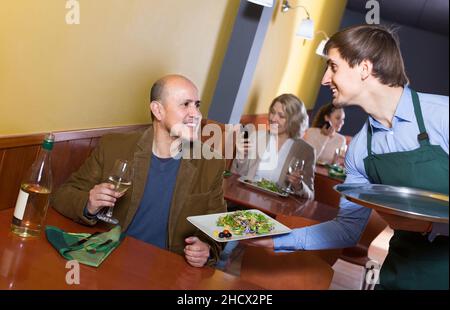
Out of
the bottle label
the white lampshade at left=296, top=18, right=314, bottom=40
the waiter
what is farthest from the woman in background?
the waiter

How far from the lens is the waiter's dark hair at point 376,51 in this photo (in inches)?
32.4

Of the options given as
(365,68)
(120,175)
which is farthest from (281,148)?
(365,68)

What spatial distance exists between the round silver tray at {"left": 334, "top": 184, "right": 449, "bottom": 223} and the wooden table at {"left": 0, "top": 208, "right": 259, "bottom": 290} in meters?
0.60

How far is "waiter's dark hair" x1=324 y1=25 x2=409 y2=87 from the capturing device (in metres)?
0.82

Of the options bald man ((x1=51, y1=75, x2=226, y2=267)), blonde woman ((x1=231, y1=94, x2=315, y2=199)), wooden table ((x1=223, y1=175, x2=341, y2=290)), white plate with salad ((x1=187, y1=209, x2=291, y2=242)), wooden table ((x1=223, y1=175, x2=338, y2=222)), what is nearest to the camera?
white plate with salad ((x1=187, y1=209, x2=291, y2=242))

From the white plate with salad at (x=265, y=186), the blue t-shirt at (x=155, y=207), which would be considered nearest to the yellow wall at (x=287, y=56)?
the white plate with salad at (x=265, y=186)

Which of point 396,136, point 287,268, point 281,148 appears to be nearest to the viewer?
point 396,136

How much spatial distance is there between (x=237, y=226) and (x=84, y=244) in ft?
1.27

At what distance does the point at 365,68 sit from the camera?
2.72ft

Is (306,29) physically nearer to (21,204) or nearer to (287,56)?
(287,56)

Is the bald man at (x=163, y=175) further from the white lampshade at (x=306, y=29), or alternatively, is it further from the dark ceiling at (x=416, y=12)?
the white lampshade at (x=306, y=29)

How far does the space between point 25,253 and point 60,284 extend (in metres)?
0.17

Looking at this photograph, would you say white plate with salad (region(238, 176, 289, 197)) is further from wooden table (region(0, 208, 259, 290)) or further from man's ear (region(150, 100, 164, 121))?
wooden table (region(0, 208, 259, 290))
